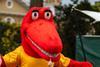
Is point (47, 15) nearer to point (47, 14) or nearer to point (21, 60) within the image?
point (47, 14)

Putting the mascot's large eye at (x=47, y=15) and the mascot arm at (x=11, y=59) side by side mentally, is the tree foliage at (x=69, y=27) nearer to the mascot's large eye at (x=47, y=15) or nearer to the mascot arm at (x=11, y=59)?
the mascot's large eye at (x=47, y=15)

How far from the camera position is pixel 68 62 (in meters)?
6.27

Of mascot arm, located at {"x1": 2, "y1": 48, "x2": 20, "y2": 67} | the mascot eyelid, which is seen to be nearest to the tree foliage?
the mascot eyelid

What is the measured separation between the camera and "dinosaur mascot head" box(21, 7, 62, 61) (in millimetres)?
5422

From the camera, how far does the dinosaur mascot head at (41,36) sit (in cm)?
542

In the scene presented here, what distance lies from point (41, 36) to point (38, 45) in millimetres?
117

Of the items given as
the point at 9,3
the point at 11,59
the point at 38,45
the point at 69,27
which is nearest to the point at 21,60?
the point at 11,59

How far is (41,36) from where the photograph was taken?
5555 mm

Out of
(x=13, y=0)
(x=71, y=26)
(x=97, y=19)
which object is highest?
(x=97, y=19)

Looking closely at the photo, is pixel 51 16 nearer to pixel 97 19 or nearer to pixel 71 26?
pixel 97 19

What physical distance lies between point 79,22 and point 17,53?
4.83 m

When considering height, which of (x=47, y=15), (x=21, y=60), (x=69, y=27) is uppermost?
(x=47, y=15)

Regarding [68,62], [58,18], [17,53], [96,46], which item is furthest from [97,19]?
[58,18]

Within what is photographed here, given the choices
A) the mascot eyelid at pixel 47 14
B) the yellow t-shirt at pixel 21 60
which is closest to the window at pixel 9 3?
the mascot eyelid at pixel 47 14
